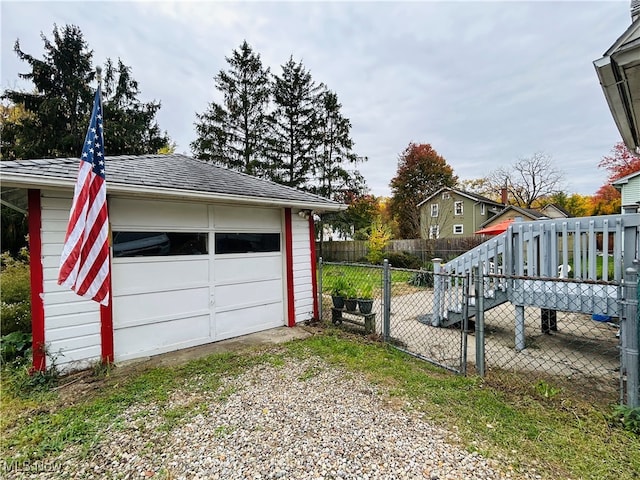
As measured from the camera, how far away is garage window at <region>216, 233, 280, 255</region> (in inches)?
191

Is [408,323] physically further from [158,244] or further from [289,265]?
[158,244]

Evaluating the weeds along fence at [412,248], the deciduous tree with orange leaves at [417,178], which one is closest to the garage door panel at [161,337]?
the weeds along fence at [412,248]

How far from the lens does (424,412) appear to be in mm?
2535

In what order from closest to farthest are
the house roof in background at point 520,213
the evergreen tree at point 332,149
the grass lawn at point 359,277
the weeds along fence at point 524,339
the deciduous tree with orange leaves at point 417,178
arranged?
1. the weeds along fence at point 524,339
2. the grass lawn at point 359,277
3. the evergreen tree at point 332,149
4. the house roof in background at point 520,213
5. the deciduous tree with orange leaves at point 417,178

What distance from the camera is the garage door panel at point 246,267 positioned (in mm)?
4809

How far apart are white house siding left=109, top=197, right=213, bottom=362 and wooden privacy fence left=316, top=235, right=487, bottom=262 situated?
490 inches

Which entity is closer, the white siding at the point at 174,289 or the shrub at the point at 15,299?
the white siding at the point at 174,289

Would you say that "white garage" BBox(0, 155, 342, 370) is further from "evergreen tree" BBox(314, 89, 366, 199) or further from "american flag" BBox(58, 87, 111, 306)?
"evergreen tree" BBox(314, 89, 366, 199)

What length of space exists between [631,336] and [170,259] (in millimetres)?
5182

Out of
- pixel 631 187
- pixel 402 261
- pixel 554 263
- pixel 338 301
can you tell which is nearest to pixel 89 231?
pixel 338 301

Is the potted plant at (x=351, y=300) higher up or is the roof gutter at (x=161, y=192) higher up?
the roof gutter at (x=161, y=192)

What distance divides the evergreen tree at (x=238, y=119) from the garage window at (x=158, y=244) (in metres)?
11.8

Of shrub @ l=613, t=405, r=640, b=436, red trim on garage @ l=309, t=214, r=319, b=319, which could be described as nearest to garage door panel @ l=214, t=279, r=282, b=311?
red trim on garage @ l=309, t=214, r=319, b=319

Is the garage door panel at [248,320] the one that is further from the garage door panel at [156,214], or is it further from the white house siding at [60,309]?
the white house siding at [60,309]
